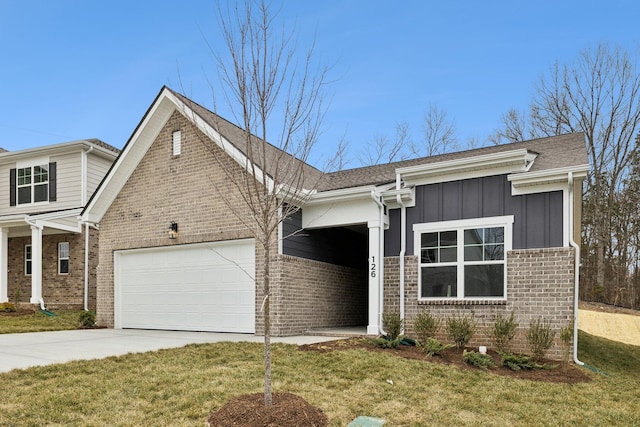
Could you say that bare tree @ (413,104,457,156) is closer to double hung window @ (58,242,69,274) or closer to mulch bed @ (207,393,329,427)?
double hung window @ (58,242,69,274)

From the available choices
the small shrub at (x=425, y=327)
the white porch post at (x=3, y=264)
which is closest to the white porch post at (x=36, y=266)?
the white porch post at (x=3, y=264)

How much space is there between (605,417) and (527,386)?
1.14 metres

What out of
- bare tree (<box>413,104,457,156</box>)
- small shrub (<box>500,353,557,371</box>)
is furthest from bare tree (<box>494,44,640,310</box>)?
small shrub (<box>500,353,557,371</box>)

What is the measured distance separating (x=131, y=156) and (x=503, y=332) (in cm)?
1015

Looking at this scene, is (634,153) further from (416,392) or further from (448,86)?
(416,392)

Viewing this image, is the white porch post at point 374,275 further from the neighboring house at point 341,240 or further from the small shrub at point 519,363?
the small shrub at point 519,363

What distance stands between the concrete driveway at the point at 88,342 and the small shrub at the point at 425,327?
6.19 ft

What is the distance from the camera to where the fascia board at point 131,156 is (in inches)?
490

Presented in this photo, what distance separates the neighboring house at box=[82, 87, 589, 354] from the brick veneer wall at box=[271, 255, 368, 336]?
1.6 inches

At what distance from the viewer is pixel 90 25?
1445 centimetres

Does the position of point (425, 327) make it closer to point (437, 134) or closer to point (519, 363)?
point (519, 363)

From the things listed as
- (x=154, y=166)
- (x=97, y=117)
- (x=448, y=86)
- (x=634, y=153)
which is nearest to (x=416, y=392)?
(x=154, y=166)

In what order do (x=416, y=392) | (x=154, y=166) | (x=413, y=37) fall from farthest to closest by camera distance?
1. (x=413, y=37)
2. (x=154, y=166)
3. (x=416, y=392)

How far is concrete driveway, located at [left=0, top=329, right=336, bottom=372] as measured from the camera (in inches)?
304
